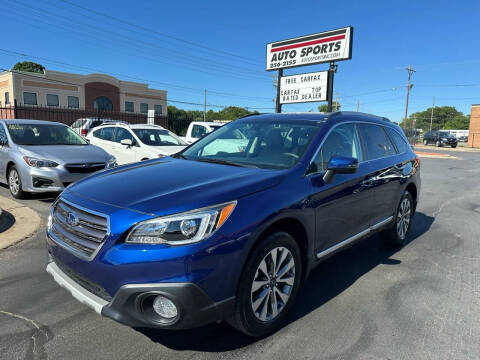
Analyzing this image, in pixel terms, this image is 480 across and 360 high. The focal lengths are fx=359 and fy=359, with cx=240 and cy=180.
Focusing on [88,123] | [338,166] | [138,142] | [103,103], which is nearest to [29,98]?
[103,103]

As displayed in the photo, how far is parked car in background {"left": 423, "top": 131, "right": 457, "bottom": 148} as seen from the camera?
3941 cm

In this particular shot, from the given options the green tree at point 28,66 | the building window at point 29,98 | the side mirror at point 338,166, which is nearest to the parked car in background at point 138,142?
the side mirror at point 338,166

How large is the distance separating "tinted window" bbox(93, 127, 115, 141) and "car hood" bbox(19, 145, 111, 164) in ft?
9.50

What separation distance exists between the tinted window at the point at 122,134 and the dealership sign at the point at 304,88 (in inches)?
283

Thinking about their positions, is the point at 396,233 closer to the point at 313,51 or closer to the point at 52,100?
the point at 313,51

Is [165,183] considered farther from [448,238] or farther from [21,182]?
[21,182]

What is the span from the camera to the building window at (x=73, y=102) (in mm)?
40875

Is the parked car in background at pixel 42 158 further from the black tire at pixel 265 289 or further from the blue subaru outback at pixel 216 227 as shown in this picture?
the black tire at pixel 265 289

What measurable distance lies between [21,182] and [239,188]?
5.92m

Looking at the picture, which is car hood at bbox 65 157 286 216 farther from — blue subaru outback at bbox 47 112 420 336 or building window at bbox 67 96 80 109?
building window at bbox 67 96 80 109

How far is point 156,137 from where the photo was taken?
992 centimetres

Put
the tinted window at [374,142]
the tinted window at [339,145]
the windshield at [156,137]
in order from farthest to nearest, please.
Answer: the windshield at [156,137] → the tinted window at [374,142] → the tinted window at [339,145]

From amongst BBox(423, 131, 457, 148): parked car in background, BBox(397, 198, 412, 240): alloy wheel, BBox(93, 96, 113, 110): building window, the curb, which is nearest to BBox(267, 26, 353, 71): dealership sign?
BBox(397, 198, 412, 240): alloy wheel

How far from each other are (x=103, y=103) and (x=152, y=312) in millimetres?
45073
